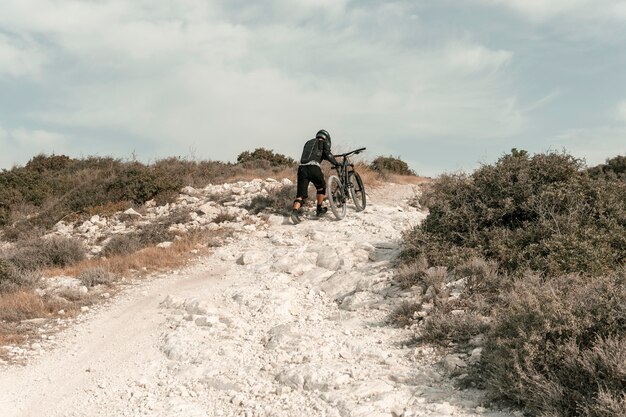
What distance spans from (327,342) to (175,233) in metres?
6.90

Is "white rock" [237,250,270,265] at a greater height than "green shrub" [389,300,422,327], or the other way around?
"white rock" [237,250,270,265]

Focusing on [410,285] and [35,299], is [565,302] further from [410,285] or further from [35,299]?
[35,299]

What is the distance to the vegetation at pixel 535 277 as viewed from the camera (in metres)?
4.48

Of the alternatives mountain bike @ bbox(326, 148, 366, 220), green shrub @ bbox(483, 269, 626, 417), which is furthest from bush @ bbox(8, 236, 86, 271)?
green shrub @ bbox(483, 269, 626, 417)

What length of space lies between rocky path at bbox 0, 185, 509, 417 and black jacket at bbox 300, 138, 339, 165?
2.83 meters

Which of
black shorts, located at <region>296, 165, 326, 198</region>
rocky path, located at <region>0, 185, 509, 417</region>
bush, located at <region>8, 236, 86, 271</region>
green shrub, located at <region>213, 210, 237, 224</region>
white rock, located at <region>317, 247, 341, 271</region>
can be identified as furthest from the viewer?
green shrub, located at <region>213, 210, 237, 224</region>

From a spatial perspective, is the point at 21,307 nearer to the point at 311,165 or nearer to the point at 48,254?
the point at 48,254

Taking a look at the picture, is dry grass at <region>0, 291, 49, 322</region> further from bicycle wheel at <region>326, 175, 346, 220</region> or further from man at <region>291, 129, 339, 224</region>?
bicycle wheel at <region>326, 175, 346, 220</region>

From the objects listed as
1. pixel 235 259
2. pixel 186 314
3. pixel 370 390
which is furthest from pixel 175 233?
pixel 370 390

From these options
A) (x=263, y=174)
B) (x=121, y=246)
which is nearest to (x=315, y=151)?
(x=121, y=246)

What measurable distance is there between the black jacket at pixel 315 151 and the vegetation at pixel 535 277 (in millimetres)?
3503

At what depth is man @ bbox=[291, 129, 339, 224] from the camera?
500 inches

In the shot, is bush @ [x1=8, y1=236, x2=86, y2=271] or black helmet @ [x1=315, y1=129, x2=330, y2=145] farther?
black helmet @ [x1=315, y1=129, x2=330, y2=145]

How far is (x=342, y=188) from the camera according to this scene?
13219 mm
